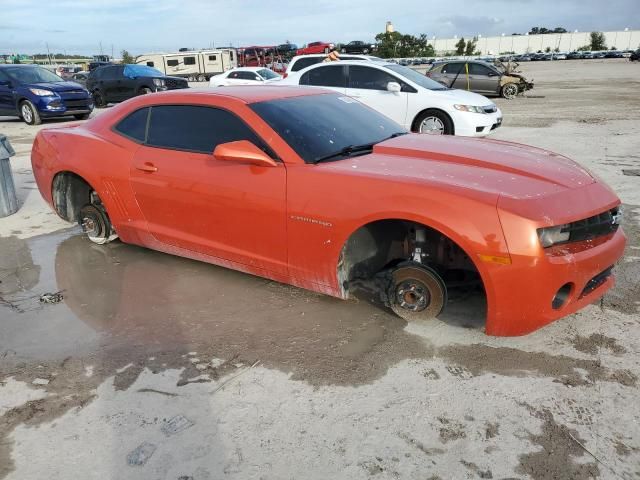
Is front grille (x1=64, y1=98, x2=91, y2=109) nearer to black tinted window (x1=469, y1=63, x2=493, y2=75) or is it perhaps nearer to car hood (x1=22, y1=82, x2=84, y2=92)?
car hood (x1=22, y1=82, x2=84, y2=92)

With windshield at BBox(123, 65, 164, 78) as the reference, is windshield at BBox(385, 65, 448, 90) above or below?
above

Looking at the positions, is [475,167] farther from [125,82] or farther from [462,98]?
[125,82]

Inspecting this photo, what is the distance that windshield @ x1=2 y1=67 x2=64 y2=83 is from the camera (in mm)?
14156

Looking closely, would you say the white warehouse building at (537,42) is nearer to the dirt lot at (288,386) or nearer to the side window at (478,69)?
the side window at (478,69)

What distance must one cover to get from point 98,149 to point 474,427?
3.64 m

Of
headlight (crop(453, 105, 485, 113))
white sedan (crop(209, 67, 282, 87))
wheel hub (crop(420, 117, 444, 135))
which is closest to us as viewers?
headlight (crop(453, 105, 485, 113))

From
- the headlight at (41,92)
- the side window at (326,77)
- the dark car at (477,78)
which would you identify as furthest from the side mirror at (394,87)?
the dark car at (477,78)

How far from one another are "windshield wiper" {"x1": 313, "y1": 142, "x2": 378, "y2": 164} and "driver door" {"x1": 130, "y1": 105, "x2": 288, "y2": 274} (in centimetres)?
29

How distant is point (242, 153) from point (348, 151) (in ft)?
2.46

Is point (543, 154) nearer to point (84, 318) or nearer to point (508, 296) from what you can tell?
point (508, 296)

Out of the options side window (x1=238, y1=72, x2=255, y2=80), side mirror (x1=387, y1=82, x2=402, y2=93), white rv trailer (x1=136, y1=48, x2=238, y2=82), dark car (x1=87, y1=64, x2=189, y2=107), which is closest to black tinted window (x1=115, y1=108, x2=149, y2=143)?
side mirror (x1=387, y1=82, x2=402, y2=93)

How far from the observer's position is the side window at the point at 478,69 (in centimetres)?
1921

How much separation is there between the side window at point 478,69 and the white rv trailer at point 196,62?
27022 millimetres

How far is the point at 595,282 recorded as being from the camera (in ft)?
10.1
